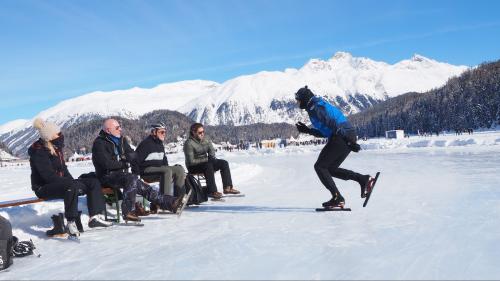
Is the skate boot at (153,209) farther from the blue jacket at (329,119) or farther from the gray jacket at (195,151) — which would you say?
the blue jacket at (329,119)

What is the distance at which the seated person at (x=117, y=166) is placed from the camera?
6699mm

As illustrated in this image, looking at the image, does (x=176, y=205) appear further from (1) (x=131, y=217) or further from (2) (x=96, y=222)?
(2) (x=96, y=222)

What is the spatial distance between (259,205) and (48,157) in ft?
11.7

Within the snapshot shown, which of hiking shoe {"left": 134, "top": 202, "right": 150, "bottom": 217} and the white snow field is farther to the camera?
hiking shoe {"left": 134, "top": 202, "right": 150, "bottom": 217}

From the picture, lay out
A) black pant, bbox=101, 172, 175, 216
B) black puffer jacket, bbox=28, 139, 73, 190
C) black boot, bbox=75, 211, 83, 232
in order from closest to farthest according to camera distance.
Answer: black puffer jacket, bbox=28, 139, 73, 190 → black boot, bbox=75, 211, 83, 232 → black pant, bbox=101, 172, 175, 216

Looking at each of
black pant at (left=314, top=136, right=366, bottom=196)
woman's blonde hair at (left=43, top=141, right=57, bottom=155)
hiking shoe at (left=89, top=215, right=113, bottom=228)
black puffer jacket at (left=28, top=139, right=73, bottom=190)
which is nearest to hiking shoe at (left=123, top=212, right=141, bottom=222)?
hiking shoe at (left=89, top=215, right=113, bottom=228)

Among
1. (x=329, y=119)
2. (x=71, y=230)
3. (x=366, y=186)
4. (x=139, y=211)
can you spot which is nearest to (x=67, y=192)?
(x=71, y=230)

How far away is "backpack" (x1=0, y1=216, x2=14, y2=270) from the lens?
4602mm

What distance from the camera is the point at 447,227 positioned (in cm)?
525

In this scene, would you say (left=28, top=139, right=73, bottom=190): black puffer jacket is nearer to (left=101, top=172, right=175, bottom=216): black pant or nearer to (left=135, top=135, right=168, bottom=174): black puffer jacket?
(left=101, top=172, right=175, bottom=216): black pant

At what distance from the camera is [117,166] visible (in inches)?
264

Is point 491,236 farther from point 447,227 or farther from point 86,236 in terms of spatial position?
point 86,236

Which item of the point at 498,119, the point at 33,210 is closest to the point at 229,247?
the point at 33,210

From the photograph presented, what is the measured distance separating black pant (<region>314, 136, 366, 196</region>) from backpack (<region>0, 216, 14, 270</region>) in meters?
4.16
